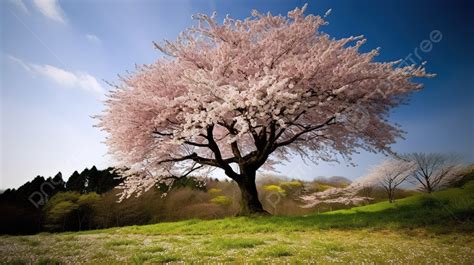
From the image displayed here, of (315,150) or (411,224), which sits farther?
(315,150)

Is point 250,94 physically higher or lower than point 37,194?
higher

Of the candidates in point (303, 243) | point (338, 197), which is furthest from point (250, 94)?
point (338, 197)

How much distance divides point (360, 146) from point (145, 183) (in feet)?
46.3

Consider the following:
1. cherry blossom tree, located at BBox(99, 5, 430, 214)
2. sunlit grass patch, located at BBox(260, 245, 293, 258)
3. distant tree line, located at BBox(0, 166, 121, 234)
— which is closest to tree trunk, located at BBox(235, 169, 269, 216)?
cherry blossom tree, located at BBox(99, 5, 430, 214)

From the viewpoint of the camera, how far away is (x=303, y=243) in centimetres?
878

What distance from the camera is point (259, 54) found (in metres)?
15.5

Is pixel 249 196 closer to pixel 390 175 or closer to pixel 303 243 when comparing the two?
pixel 303 243

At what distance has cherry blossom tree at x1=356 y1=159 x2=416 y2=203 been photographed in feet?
83.3

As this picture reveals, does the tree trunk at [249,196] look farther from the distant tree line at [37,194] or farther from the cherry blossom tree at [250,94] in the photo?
the distant tree line at [37,194]

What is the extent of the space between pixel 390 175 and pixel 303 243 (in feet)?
71.3

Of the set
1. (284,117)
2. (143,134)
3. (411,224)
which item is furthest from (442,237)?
(143,134)

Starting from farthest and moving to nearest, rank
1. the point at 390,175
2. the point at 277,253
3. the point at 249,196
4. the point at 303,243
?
the point at 390,175, the point at 249,196, the point at 303,243, the point at 277,253

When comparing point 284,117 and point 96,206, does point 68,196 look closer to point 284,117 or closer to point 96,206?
point 96,206

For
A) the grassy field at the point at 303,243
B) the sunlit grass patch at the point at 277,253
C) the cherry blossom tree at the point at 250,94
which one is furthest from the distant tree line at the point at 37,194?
the sunlit grass patch at the point at 277,253
